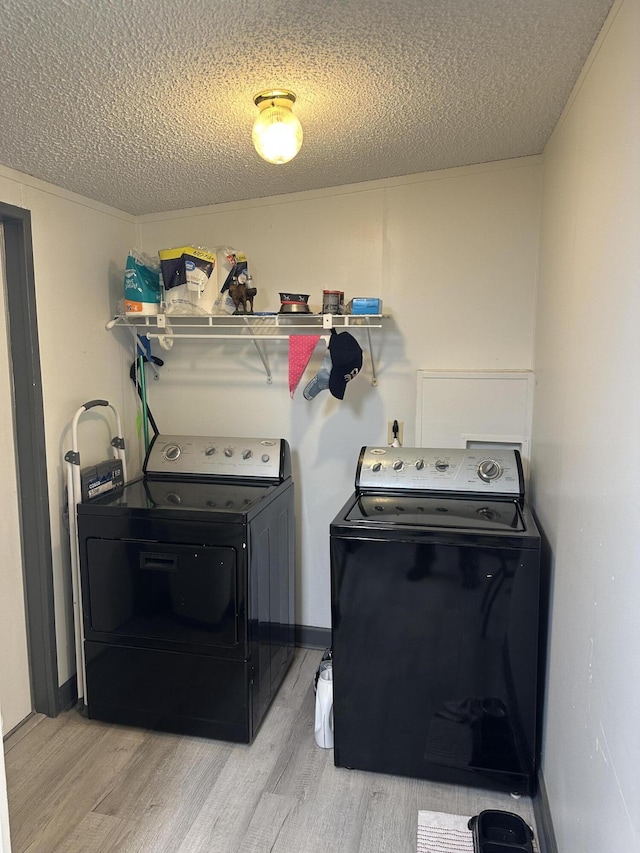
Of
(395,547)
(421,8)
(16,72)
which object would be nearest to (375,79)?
(421,8)

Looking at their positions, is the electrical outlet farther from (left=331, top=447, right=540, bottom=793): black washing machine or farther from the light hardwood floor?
the light hardwood floor

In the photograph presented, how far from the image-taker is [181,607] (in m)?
2.08

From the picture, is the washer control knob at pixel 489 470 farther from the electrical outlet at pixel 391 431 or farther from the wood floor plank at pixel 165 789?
the wood floor plank at pixel 165 789

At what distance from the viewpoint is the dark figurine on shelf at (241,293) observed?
7.97 feet

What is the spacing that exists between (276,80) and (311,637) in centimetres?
233

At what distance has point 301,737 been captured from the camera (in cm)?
219

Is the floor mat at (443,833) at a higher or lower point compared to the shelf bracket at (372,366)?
lower

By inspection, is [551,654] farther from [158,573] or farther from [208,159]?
[208,159]

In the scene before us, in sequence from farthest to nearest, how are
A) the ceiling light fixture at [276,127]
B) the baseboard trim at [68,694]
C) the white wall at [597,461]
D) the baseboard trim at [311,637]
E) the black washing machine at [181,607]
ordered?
the baseboard trim at [311,637] < the baseboard trim at [68,694] < the black washing machine at [181,607] < the ceiling light fixture at [276,127] < the white wall at [597,461]

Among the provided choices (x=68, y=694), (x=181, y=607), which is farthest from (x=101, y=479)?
(x=68, y=694)

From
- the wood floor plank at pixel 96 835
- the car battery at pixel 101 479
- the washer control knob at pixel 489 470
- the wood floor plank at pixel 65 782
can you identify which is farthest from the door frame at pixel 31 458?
the washer control knob at pixel 489 470

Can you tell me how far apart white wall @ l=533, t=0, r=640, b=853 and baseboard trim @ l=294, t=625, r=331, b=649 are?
1193mm

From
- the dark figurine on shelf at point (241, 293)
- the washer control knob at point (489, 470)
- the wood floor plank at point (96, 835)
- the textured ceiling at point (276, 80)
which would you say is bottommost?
the wood floor plank at point (96, 835)

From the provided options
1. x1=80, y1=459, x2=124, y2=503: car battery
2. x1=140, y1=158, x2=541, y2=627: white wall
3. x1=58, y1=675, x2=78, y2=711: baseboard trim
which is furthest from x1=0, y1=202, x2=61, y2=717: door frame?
x1=140, y1=158, x2=541, y2=627: white wall
